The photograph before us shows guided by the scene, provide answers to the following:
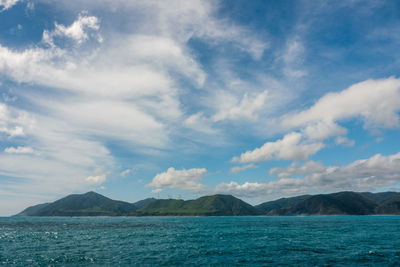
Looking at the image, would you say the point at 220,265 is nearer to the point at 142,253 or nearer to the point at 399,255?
the point at 142,253

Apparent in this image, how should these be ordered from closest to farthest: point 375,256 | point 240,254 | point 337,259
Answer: point 337,259 → point 375,256 → point 240,254

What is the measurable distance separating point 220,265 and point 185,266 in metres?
6.22

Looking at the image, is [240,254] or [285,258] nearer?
[285,258]

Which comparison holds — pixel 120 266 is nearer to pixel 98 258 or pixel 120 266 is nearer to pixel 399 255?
pixel 98 258

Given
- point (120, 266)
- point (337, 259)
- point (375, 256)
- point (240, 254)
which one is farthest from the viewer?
point (240, 254)

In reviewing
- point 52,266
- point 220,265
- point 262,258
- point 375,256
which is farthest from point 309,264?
point 52,266

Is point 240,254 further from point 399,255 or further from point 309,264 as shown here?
point 399,255

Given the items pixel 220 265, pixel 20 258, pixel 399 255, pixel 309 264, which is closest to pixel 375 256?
pixel 399 255

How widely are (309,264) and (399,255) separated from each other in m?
24.1

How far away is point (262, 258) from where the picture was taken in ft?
165

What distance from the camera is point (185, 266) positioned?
44.2m

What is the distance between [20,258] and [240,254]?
45333 millimetres

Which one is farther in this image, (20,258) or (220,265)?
(20,258)

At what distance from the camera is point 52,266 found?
143 ft
